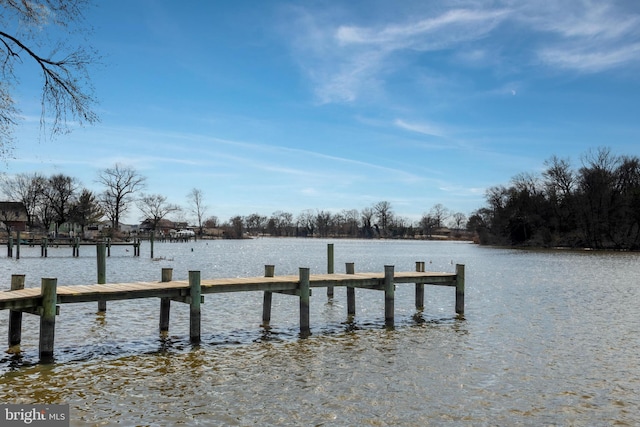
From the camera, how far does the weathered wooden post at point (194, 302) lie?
44.7ft

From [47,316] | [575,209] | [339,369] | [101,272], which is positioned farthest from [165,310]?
[575,209]

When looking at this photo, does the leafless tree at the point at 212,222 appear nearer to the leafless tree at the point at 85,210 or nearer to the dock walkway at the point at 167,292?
the leafless tree at the point at 85,210

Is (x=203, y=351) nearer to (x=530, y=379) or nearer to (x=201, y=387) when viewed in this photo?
(x=201, y=387)

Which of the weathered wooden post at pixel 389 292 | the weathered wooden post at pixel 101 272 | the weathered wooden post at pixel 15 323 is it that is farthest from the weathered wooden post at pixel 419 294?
the weathered wooden post at pixel 15 323

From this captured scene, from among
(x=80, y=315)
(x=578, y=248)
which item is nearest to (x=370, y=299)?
(x=80, y=315)

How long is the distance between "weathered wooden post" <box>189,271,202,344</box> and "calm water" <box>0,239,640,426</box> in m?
0.31

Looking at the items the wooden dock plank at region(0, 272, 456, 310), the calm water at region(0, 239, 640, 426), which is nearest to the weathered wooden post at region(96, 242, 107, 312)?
the calm water at region(0, 239, 640, 426)

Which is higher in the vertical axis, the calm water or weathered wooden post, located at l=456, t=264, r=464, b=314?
weathered wooden post, located at l=456, t=264, r=464, b=314

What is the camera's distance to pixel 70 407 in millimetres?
8938

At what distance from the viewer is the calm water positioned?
8.94m

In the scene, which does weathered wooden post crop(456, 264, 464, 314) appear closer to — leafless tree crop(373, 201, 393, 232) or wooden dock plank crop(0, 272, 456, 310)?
wooden dock plank crop(0, 272, 456, 310)

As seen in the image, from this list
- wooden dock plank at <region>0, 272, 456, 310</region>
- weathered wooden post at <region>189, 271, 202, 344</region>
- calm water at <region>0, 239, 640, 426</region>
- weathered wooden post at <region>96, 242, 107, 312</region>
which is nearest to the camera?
calm water at <region>0, 239, 640, 426</region>

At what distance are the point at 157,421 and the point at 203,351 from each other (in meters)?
4.76

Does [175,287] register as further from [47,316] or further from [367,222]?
[367,222]
